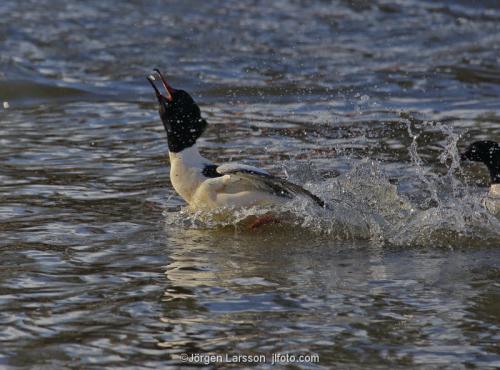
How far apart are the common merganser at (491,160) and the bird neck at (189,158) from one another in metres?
1.92

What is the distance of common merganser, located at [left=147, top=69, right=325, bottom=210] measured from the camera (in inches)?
293

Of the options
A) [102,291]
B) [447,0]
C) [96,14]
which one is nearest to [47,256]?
[102,291]

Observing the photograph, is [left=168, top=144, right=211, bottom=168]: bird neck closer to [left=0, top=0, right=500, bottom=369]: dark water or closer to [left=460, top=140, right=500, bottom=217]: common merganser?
[left=0, top=0, right=500, bottom=369]: dark water

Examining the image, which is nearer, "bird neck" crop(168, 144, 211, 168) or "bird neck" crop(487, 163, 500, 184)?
"bird neck" crop(168, 144, 211, 168)

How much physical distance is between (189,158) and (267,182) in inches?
25.2

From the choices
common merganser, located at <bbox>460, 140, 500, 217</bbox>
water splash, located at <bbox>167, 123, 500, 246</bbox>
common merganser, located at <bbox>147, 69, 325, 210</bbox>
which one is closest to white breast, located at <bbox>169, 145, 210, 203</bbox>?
common merganser, located at <bbox>147, 69, 325, 210</bbox>

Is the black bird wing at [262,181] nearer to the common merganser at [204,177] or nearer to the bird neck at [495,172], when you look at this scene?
the common merganser at [204,177]

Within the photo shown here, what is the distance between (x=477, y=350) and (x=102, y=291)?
198 centimetres

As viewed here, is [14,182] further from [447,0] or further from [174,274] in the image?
[447,0]

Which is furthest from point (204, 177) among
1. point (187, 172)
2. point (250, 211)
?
point (250, 211)

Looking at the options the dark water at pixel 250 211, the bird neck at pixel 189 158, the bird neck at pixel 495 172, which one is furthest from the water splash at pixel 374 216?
the bird neck at pixel 189 158

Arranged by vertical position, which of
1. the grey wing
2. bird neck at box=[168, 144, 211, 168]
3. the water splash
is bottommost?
the water splash

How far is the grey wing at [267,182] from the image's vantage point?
7367 mm

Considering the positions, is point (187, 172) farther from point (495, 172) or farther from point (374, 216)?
point (495, 172)
